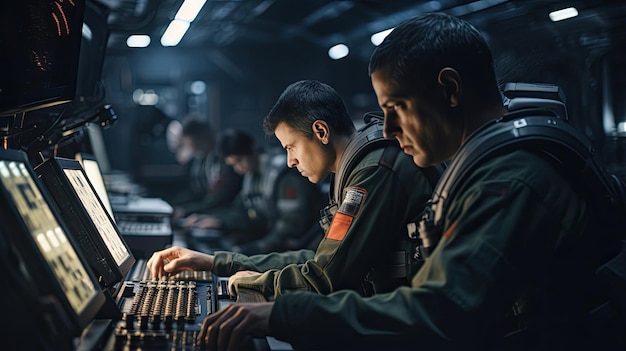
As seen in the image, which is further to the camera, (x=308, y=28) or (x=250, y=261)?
(x=308, y=28)

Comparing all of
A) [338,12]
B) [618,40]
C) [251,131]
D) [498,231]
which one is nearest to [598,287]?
[498,231]

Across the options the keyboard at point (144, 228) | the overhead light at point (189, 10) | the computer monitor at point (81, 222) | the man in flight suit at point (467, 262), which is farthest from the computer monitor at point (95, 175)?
the overhead light at point (189, 10)

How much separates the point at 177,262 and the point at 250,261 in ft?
0.91

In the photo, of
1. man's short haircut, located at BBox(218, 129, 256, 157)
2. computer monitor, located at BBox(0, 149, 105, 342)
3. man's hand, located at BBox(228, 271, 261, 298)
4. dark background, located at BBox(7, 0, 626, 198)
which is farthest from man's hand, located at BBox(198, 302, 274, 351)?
man's short haircut, located at BBox(218, 129, 256, 157)

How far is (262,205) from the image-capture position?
7398 millimetres

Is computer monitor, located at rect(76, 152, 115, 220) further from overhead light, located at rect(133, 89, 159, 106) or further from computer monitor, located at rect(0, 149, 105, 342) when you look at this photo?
overhead light, located at rect(133, 89, 159, 106)

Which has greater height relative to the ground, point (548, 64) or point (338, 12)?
point (338, 12)

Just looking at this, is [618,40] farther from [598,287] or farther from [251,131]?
[251,131]

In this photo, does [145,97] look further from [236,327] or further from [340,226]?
[236,327]

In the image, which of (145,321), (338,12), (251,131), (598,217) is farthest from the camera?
(251,131)

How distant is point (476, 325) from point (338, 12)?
8.06 metres

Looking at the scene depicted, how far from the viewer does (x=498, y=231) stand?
1.37 metres

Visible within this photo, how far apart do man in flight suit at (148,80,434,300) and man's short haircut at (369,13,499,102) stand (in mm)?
507

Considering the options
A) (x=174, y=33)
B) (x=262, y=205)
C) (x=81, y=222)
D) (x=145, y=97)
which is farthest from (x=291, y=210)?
(x=145, y=97)
